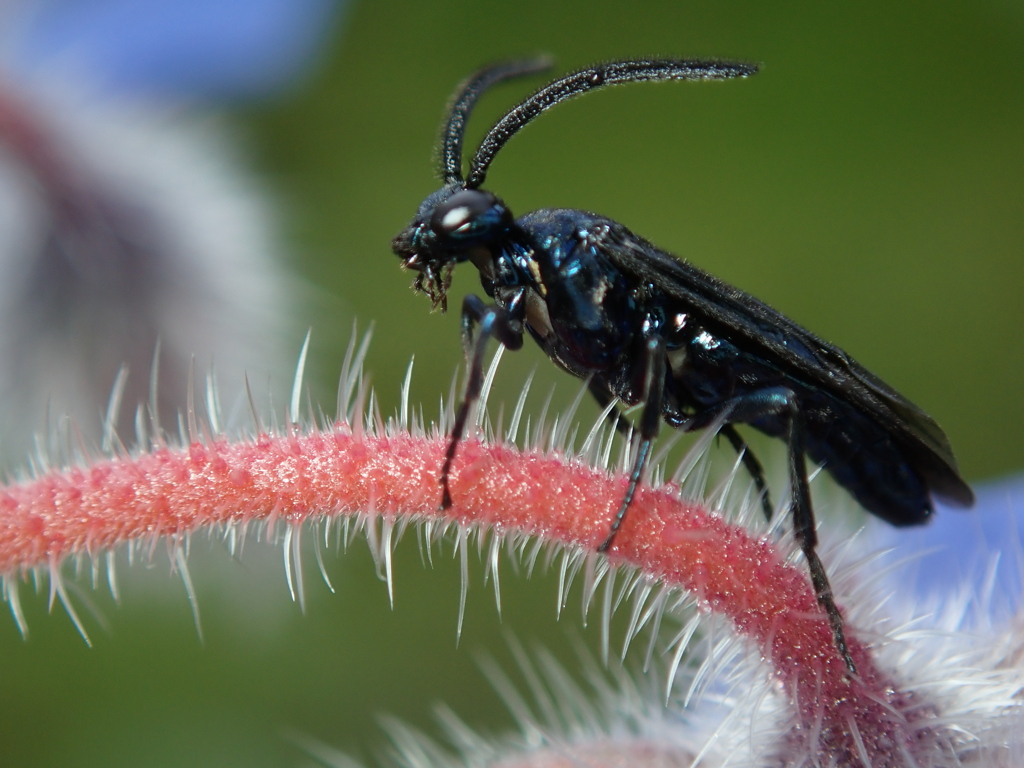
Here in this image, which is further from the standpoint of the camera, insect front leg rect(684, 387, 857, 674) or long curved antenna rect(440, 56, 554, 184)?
long curved antenna rect(440, 56, 554, 184)

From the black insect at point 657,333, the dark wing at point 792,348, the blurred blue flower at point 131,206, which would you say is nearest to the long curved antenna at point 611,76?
the black insect at point 657,333

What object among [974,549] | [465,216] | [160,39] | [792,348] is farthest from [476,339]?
[160,39]

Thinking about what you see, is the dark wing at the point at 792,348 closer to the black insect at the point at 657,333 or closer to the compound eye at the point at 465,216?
the black insect at the point at 657,333

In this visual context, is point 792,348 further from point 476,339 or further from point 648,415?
point 476,339

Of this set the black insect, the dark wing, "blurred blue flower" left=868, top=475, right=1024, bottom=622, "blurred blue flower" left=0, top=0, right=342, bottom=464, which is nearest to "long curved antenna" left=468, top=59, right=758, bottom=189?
the black insect

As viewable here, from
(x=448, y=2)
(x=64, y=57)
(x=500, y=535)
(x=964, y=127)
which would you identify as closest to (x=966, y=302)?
(x=964, y=127)

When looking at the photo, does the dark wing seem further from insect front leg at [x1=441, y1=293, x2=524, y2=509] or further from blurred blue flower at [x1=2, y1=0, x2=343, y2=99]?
blurred blue flower at [x1=2, y1=0, x2=343, y2=99]

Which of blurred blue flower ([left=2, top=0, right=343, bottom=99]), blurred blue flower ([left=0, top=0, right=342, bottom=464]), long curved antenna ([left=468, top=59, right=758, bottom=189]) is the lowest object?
long curved antenna ([left=468, top=59, right=758, bottom=189])
